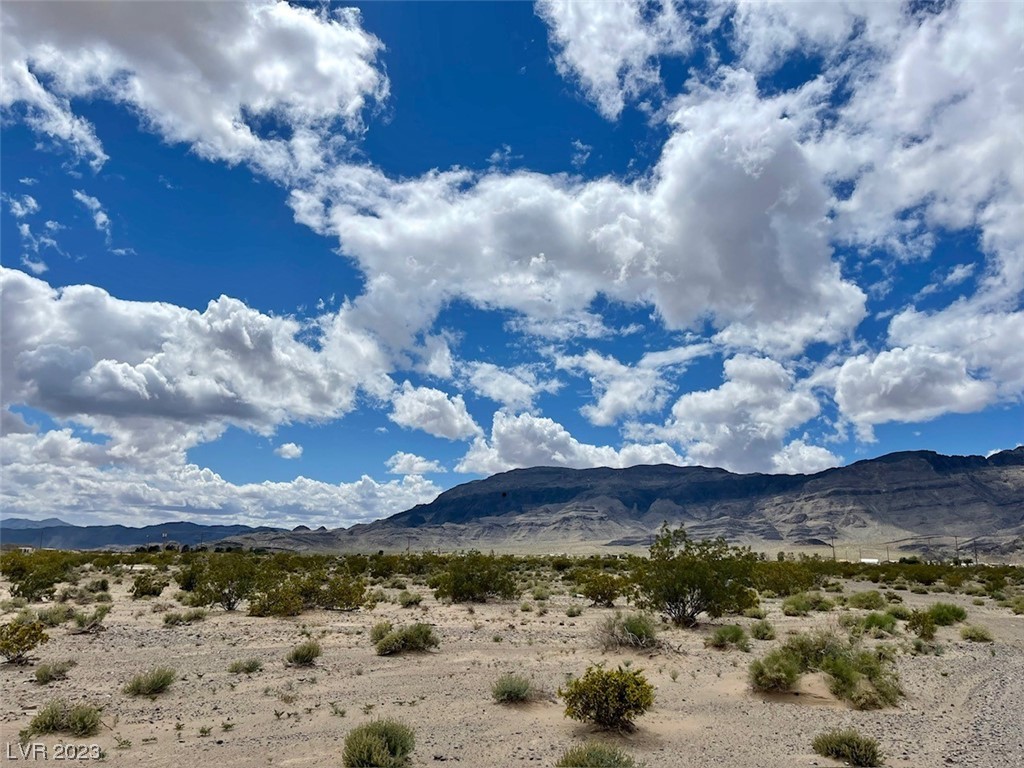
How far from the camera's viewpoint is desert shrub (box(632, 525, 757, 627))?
80.3 feet

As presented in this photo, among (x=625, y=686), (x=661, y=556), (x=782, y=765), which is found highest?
(x=661, y=556)

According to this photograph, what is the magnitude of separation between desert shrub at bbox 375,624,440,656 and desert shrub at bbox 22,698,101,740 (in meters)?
8.02

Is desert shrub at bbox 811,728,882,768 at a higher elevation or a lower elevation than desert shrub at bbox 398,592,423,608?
lower

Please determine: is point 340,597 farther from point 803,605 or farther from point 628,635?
point 803,605

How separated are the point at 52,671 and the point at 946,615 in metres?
31.2

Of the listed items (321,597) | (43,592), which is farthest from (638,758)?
(43,592)

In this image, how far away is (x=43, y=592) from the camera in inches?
1151

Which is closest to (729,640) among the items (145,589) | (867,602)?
(867,602)

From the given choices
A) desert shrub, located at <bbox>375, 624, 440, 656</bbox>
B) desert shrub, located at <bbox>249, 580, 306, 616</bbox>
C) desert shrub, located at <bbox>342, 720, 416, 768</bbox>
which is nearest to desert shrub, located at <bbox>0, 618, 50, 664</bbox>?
desert shrub, located at <bbox>375, 624, 440, 656</bbox>

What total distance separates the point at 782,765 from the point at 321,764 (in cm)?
735

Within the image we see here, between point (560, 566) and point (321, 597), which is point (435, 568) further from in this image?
point (321, 597)

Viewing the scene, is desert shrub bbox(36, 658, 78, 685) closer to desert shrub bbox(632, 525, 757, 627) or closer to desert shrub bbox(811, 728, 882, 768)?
A: desert shrub bbox(811, 728, 882, 768)

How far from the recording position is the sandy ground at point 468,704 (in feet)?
35.6

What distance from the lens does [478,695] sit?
46.8 ft
